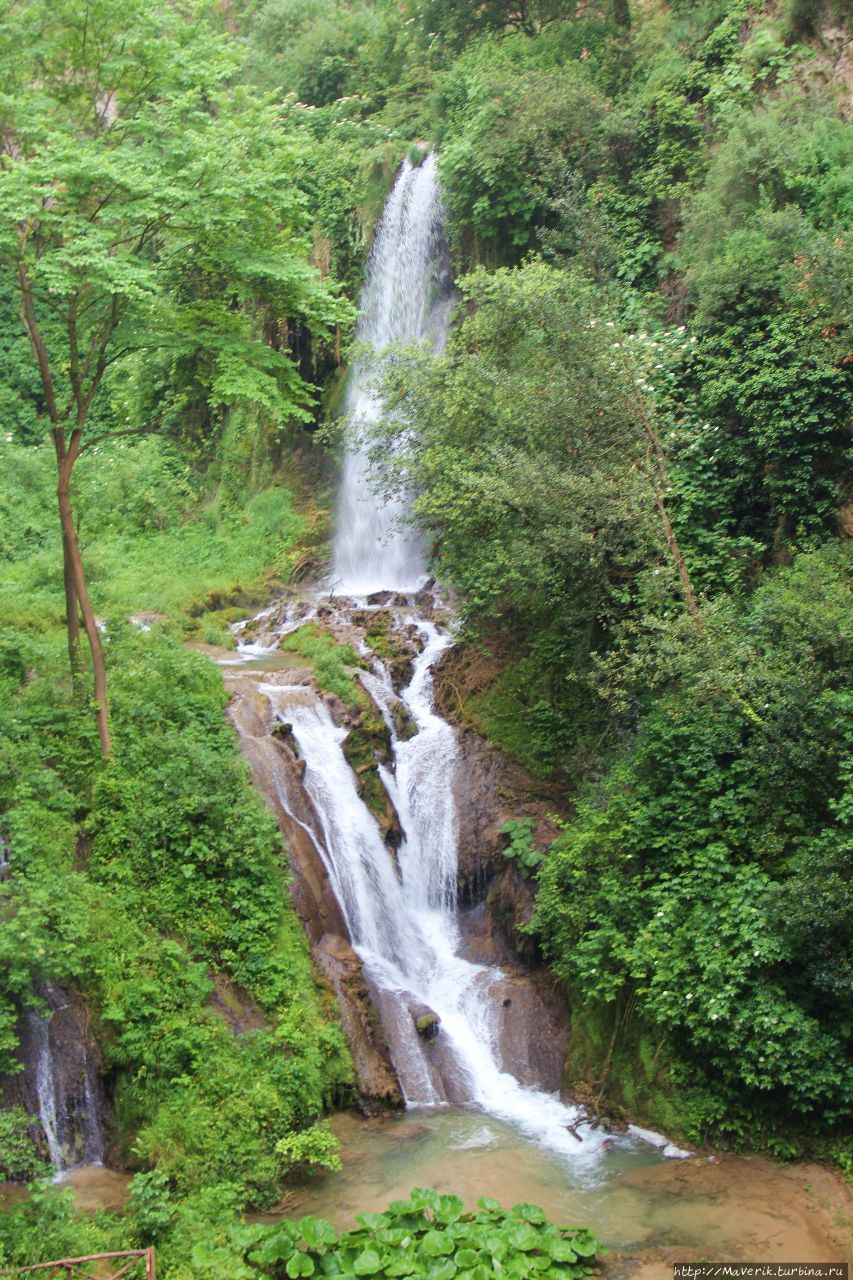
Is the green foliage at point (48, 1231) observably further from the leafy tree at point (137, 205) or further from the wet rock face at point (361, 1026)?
the leafy tree at point (137, 205)

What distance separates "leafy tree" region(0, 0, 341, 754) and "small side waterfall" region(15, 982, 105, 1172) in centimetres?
304

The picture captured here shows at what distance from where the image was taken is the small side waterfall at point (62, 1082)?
885 cm

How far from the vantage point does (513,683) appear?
14.5 metres

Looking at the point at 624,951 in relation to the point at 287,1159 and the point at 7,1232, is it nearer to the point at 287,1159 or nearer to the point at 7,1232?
the point at 287,1159

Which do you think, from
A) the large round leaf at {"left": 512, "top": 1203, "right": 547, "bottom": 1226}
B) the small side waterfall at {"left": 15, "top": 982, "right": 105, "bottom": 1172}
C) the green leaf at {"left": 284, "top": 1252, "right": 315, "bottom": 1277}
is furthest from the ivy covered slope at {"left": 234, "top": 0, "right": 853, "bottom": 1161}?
the small side waterfall at {"left": 15, "top": 982, "right": 105, "bottom": 1172}

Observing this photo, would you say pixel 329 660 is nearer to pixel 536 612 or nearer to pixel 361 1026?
pixel 536 612

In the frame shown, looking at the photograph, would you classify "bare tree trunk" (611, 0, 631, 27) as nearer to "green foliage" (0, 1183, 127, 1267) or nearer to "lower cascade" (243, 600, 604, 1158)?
"lower cascade" (243, 600, 604, 1158)

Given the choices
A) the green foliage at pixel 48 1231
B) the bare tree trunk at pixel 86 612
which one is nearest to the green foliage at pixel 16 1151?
the green foliage at pixel 48 1231

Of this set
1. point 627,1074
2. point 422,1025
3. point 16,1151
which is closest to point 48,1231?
point 16,1151

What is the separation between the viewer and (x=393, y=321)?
21.7 metres

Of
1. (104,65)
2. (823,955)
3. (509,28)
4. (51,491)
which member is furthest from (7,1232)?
(509,28)

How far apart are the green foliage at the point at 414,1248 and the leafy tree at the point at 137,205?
5.51m

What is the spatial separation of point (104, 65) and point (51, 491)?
7.86m

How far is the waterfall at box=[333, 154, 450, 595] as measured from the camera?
2067cm
